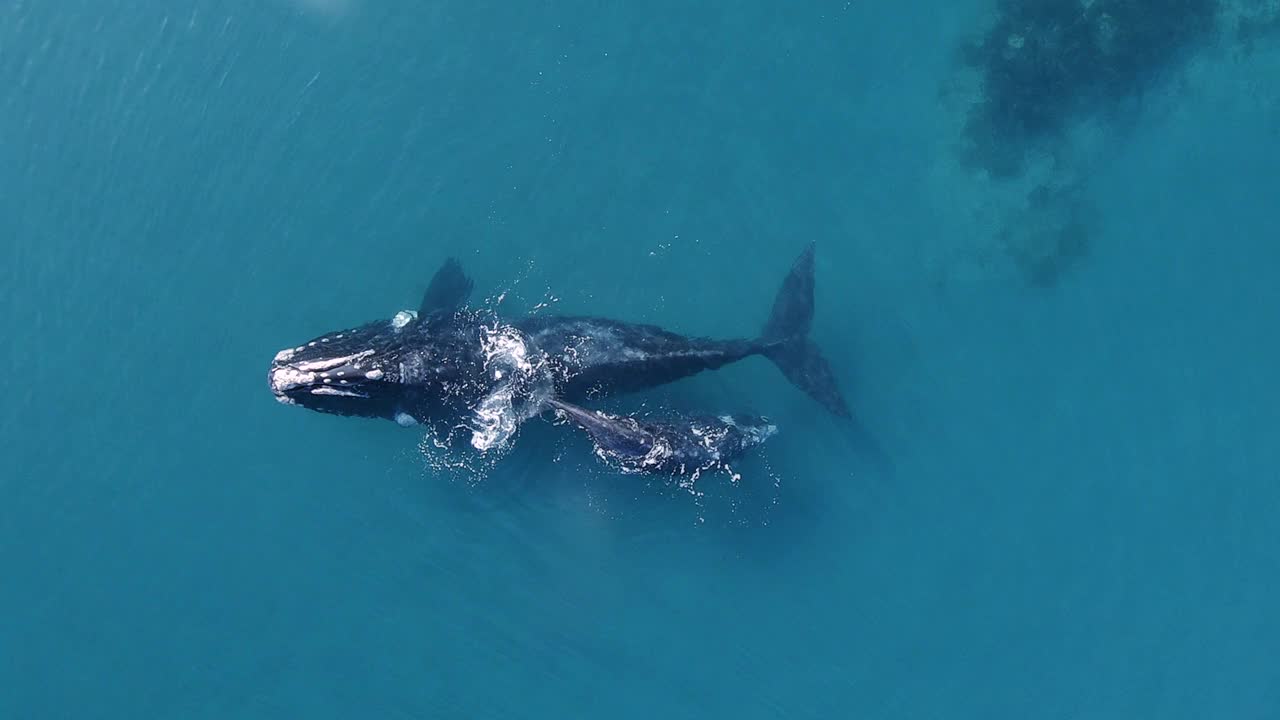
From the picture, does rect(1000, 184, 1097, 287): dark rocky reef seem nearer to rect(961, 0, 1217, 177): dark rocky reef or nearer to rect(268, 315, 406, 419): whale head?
rect(961, 0, 1217, 177): dark rocky reef

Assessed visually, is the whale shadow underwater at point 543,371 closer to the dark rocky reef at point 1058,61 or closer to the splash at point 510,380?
the splash at point 510,380

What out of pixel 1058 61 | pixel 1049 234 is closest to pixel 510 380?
pixel 1049 234

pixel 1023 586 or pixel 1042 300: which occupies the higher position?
pixel 1042 300

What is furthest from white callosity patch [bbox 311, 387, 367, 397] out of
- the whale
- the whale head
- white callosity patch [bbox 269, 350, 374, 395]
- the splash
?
the whale

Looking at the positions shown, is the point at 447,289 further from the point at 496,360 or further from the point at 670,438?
the point at 670,438

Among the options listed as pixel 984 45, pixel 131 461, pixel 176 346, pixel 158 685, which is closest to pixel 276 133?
pixel 176 346

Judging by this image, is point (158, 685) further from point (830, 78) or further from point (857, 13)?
point (857, 13)
